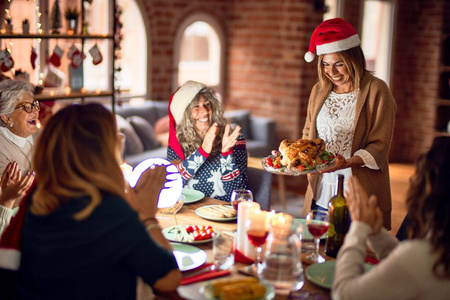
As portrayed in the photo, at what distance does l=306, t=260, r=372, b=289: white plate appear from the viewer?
1615 millimetres

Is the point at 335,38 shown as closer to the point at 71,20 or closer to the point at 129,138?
the point at 71,20

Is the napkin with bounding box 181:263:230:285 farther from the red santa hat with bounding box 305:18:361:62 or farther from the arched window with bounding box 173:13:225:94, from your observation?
the arched window with bounding box 173:13:225:94

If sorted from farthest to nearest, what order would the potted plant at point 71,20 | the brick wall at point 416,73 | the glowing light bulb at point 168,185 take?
the brick wall at point 416,73, the potted plant at point 71,20, the glowing light bulb at point 168,185

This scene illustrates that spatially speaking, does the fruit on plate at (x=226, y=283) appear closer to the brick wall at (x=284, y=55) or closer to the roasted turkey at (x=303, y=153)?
the roasted turkey at (x=303, y=153)

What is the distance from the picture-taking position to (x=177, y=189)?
222cm

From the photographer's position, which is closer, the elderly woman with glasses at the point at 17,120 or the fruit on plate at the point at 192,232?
the fruit on plate at the point at 192,232

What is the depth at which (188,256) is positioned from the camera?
181 centimetres

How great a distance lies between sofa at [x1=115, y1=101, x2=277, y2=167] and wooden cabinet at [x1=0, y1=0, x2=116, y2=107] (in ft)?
1.19

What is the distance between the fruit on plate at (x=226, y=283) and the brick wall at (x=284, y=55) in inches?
178

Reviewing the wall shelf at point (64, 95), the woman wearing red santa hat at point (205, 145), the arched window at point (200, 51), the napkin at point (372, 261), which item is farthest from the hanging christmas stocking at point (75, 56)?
the napkin at point (372, 261)

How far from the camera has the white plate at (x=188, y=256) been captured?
5.66ft

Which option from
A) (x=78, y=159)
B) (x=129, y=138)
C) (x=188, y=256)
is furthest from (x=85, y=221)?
(x=129, y=138)

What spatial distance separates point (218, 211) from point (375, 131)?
844 mm

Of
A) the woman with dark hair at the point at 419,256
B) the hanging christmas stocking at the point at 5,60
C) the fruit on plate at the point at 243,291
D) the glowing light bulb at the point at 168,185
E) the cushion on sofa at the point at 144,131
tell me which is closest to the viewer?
the woman with dark hair at the point at 419,256
